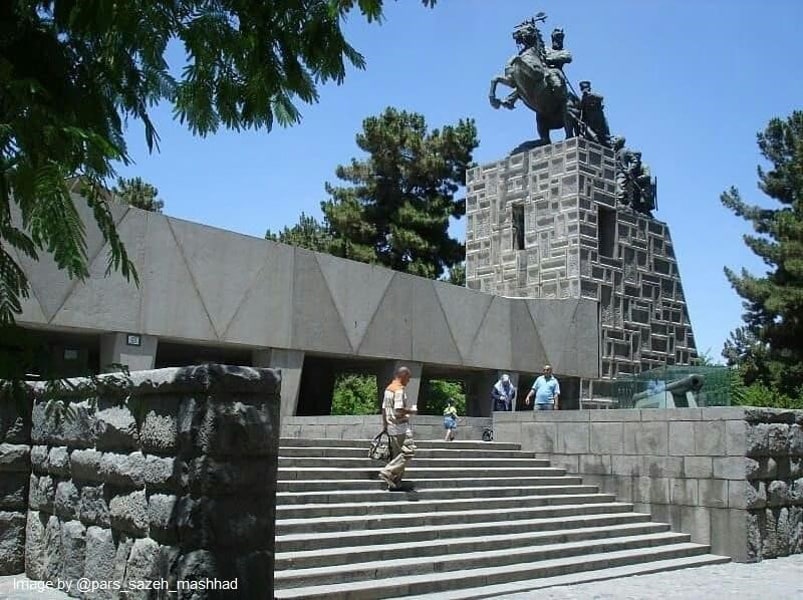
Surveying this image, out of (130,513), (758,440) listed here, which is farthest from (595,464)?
(130,513)

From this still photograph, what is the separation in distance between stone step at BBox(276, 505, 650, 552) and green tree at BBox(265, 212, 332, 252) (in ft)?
87.4

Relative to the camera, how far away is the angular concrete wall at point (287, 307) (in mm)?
15383

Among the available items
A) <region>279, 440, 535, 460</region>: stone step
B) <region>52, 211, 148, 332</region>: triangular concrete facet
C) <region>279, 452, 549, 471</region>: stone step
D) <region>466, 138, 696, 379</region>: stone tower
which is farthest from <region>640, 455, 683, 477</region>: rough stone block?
<region>466, 138, 696, 379</region>: stone tower

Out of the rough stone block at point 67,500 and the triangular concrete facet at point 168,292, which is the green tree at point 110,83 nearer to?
the rough stone block at point 67,500

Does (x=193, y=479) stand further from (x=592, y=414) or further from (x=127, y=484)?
(x=592, y=414)

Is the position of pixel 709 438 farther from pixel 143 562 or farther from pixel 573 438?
pixel 143 562

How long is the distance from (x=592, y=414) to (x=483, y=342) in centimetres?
1019

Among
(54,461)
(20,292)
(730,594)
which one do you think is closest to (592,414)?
(730,594)

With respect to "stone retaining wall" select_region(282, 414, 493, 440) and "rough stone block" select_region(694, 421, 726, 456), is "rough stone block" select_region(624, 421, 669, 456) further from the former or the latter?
"stone retaining wall" select_region(282, 414, 493, 440)

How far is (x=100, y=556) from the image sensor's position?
588 cm

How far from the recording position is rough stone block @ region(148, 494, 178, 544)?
5.04m

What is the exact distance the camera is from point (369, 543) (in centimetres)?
822

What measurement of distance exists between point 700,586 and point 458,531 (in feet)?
8.25

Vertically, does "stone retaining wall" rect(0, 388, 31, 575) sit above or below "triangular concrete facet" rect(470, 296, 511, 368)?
below
